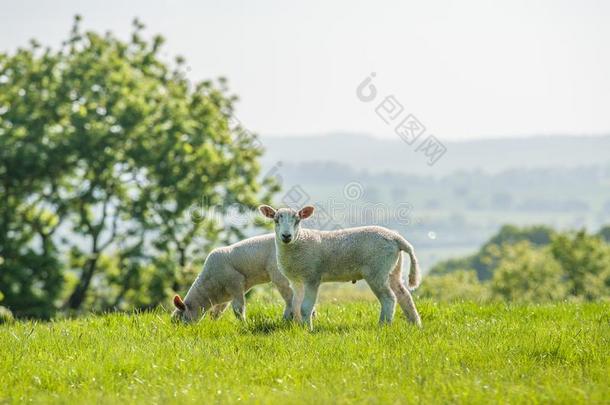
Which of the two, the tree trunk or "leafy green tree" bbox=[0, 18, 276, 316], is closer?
"leafy green tree" bbox=[0, 18, 276, 316]

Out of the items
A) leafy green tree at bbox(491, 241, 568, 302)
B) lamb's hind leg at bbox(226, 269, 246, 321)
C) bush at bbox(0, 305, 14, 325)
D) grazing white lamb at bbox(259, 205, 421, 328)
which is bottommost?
leafy green tree at bbox(491, 241, 568, 302)

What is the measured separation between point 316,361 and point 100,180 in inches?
1104

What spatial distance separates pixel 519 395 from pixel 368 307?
6.04 meters

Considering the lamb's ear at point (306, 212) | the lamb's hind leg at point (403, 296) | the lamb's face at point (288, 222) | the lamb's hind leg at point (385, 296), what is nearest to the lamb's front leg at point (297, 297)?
the lamb's face at point (288, 222)

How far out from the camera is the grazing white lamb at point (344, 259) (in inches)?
451

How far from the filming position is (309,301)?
11.6 m

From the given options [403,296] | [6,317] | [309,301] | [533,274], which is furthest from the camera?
[533,274]

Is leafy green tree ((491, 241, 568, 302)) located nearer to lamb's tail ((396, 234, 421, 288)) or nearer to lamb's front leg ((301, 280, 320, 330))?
lamb's tail ((396, 234, 421, 288))

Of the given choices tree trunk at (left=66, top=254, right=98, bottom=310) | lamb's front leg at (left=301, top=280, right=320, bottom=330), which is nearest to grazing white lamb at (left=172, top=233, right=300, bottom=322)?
lamb's front leg at (left=301, top=280, right=320, bottom=330)

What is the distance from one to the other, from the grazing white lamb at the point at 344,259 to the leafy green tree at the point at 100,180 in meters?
23.5

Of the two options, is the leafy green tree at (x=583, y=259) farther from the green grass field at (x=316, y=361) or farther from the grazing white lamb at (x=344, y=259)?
the green grass field at (x=316, y=361)

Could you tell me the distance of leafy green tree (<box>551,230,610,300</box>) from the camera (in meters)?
66.3

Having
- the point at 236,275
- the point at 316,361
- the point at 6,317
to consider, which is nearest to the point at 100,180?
the point at 6,317

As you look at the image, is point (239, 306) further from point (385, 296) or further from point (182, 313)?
point (385, 296)
